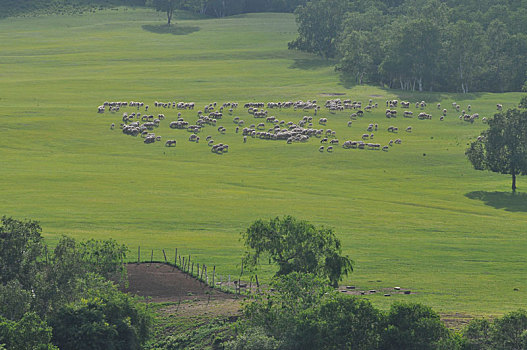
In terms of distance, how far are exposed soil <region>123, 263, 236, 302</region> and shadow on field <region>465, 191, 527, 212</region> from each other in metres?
39.7

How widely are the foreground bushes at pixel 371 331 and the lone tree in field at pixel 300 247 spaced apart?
8327 millimetres

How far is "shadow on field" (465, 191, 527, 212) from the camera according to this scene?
86500 mm

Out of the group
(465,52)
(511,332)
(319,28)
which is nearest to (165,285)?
(511,332)

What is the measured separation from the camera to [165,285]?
5897 cm

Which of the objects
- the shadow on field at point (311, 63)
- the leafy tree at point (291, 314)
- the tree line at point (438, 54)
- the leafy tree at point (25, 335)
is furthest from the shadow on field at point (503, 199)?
the shadow on field at point (311, 63)

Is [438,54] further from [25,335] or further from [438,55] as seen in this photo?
[25,335]

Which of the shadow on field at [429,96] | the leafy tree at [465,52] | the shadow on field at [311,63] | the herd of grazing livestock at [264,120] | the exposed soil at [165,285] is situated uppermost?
the leafy tree at [465,52]

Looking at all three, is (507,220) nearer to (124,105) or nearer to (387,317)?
(387,317)

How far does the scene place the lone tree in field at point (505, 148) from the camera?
92875mm

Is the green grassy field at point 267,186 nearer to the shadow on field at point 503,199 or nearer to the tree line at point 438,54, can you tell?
the shadow on field at point 503,199

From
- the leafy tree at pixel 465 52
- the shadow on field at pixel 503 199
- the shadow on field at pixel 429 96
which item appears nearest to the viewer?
the shadow on field at pixel 503 199

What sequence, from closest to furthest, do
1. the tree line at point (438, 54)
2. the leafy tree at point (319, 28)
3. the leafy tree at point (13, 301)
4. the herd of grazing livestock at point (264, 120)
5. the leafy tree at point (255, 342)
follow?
the leafy tree at point (255, 342) → the leafy tree at point (13, 301) → the herd of grazing livestock at point (264, 120) → the tree line at point (438, 54) → the leafy tree at point (319, 28)

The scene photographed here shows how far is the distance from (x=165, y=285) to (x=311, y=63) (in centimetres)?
12792

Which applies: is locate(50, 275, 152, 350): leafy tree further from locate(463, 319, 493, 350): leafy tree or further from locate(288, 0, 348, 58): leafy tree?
locate(288, 0, 348, 58): leafy tree
